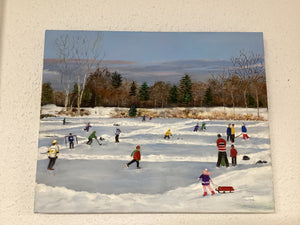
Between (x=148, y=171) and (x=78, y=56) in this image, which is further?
(x=78, y=56)

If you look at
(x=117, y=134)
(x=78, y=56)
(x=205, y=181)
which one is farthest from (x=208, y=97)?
(x=78, y=56)

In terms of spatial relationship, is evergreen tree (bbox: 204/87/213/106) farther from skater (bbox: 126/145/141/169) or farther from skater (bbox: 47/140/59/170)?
skater (bbox: 47/140/59/170)

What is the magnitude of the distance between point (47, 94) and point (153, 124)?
0.71 metres

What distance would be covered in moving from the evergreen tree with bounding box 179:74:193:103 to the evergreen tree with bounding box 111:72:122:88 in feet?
1.33

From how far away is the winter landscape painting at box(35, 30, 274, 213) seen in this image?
4.59 feet

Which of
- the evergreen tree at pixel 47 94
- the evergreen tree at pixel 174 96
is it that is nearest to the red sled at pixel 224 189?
the evergreen tree at pixel 174 96

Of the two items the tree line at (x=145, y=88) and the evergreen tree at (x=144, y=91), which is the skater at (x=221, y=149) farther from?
the evergreen tree at (x=144, y=91)

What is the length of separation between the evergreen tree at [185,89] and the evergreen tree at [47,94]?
2.78 feet

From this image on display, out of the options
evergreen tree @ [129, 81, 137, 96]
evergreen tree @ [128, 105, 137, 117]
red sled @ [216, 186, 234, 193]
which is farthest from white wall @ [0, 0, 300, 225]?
evergreen tree @ [128, 105, 137, 117]

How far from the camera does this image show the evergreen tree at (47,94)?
151 cm

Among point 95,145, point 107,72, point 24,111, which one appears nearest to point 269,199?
point 95,145

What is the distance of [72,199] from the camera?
54.6 inches

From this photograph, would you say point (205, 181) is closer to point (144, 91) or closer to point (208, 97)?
point (208, 97)

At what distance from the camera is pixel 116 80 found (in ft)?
5.13
